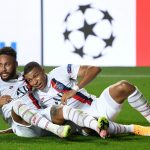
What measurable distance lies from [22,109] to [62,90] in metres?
0.41

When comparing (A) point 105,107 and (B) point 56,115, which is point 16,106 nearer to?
(B) point 56,115

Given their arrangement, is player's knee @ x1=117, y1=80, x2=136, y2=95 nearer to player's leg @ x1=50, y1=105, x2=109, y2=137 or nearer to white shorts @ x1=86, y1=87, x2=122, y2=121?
white shorts @ x1=86, y1=87, x2=122, y2=121

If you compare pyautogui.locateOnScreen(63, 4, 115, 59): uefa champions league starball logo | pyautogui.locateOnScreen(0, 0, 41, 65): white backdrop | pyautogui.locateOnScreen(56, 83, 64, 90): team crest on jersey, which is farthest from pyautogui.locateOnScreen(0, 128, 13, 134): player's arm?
pyautogui.locateOnScreen(0, 0, 41, 65): white backdrop

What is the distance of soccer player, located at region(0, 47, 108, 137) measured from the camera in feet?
18.0

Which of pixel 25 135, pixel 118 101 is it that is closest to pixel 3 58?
pixel 25 135

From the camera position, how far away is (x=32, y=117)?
5.59 m

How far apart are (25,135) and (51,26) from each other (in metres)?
9.50

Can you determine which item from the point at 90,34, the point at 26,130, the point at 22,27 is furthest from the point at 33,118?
the point at 22,27

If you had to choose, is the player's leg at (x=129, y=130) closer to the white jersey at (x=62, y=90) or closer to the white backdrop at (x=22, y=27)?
the white jersey at (x=62, y=90)

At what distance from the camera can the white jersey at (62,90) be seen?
586 centimetres

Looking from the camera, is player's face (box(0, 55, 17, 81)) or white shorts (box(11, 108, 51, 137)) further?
player's face (box(0, 55, 17, 81))

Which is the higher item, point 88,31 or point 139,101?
point 88,31

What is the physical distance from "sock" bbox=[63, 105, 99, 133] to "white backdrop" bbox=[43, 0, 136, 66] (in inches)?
371

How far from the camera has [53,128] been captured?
5.52m
